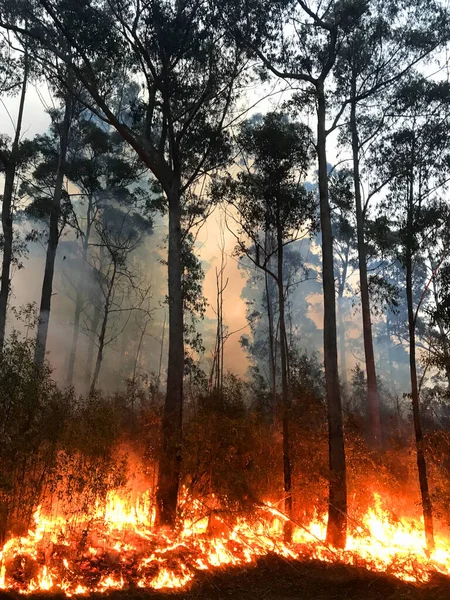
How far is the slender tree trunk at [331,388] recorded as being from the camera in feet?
34.6

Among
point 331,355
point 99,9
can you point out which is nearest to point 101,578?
point 331,355

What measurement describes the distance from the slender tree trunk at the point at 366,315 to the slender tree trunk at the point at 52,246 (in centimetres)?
1011

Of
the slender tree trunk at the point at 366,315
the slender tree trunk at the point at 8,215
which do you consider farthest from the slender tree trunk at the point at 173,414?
the slender tree trunk at the point at 366,315

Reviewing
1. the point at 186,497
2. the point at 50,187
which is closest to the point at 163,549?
the point at 186,497

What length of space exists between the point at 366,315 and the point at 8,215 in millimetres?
12822

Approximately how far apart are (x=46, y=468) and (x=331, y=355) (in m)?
6.65

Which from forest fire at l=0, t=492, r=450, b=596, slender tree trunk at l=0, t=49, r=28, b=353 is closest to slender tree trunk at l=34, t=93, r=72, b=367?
slender tree trunk at l=0, t=49, r=28, b=353

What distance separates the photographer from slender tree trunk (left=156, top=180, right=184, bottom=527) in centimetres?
1036

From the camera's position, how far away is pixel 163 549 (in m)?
9.16

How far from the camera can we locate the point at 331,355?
37.2 feet

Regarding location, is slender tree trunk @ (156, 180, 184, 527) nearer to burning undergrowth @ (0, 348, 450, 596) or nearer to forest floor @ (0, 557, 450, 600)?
burning undergrowth @ (0, 348, 450, 596)

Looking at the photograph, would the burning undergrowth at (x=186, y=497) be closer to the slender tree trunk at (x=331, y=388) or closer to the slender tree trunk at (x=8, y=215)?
the slender tree trunk at (x=331, y=388)

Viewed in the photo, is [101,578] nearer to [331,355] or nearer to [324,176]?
[331,355]

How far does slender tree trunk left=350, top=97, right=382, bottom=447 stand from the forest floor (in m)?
4.87
